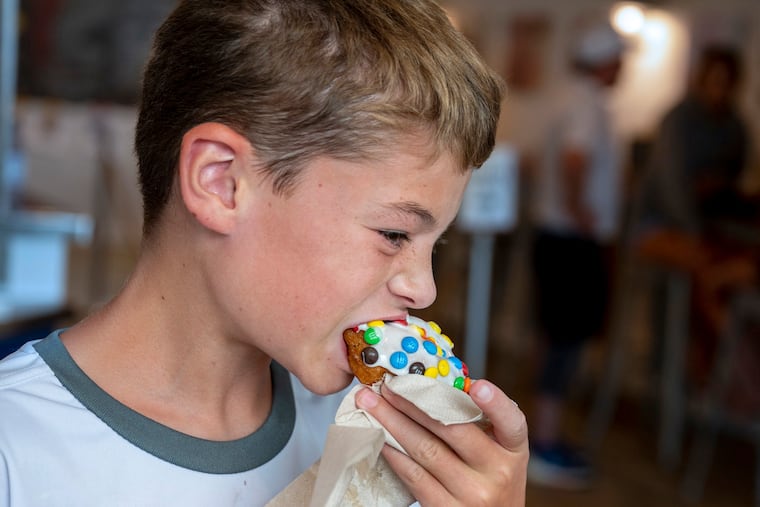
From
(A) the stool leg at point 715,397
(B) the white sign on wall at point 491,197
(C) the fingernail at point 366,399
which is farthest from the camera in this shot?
(A) the stool leg at point 715,397

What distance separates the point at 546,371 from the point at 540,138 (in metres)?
3.21

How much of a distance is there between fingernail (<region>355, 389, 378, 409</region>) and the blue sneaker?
3446mm

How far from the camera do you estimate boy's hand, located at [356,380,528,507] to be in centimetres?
107

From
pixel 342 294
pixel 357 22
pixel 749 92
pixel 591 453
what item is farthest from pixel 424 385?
pixel 749 92

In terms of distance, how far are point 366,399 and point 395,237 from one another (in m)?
0.18

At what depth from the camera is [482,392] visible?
103 cm

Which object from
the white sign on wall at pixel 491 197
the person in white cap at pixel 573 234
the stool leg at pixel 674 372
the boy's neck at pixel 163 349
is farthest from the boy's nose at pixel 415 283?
the stool leg at pixel 674 372

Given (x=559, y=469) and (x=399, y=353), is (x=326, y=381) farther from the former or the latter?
(x=559, y=469)

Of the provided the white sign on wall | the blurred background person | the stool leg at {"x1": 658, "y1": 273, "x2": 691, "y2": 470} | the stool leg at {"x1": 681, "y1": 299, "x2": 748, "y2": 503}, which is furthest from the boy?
the stool leg at {"x1": 658, "y1": 273, "x2": 691, "y2": 470}

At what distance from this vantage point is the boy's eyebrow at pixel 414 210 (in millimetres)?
1047

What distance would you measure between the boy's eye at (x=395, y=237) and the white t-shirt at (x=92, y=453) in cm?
31

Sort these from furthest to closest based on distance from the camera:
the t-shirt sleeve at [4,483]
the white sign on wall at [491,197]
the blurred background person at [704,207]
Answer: the blurred background person at [704,207] → the white sign on wall at [491,197] → the t-shirt sleeve at [4,483]

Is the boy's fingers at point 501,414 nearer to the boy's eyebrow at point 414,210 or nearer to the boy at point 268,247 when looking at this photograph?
the boy at point 268,247

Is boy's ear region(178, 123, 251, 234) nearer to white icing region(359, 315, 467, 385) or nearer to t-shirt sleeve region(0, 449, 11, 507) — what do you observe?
white icing region(359, 315, 467, 385)
